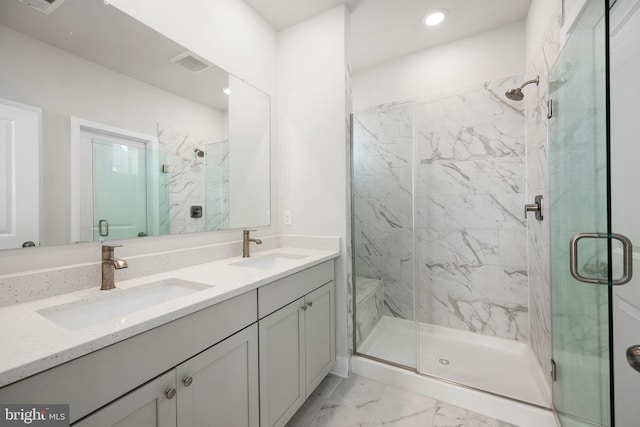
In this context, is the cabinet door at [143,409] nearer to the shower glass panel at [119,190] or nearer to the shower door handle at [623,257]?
the shower glass panel at [119,190]

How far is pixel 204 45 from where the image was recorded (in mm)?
1537

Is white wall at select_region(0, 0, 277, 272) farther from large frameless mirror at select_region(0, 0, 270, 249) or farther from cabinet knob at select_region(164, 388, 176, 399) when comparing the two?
cabinet knob at select_region(164, 388, 176, 399)

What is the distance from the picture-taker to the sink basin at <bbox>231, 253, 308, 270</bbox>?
1.62 metres

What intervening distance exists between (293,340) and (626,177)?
157 cm

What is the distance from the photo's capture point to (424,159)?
242cm

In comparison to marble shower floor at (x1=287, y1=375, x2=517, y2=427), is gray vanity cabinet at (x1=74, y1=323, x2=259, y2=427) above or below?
above

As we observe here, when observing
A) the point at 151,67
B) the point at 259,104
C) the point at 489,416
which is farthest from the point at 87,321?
the point at 489,416

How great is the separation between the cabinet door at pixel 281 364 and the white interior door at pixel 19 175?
902 mm

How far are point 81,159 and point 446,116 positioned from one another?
8.21 ft

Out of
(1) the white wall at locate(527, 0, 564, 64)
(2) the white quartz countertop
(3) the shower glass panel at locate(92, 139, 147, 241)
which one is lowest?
(2) the white quartz countertop

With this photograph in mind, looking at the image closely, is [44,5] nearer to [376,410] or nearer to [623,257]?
[623,257]

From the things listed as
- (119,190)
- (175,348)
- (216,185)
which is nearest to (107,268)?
(119,190)

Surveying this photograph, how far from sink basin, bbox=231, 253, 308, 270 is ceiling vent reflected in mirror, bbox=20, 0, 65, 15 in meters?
1.29

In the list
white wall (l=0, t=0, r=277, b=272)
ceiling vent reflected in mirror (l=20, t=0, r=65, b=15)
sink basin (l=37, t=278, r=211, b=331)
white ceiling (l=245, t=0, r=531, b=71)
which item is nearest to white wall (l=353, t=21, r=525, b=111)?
white ceiling (l=245, t=0, r=531, b=71)
